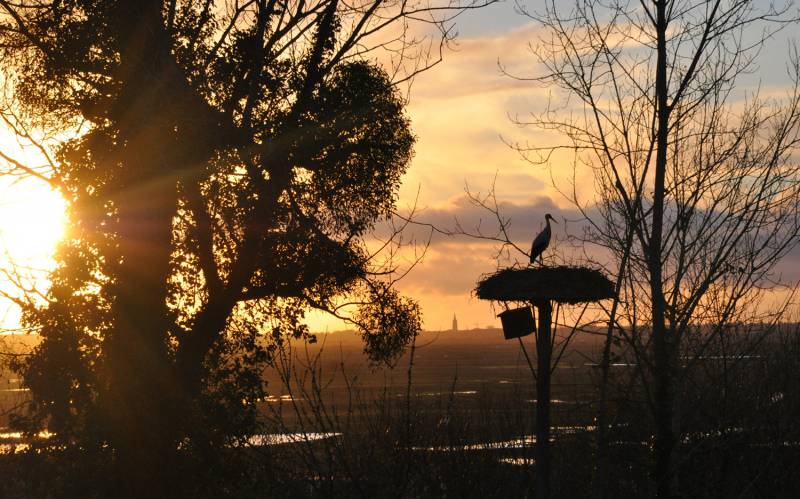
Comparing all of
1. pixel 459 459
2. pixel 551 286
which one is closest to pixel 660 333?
pixel 551 286

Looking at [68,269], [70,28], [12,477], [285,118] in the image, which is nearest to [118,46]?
[70,28]

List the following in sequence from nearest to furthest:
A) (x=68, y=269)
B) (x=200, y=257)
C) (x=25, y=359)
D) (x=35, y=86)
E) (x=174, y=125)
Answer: (x=68, y=269) → (x=25, y=359) → (x=174, y=125) → (x=200, y=257) → (x=35, y=86)

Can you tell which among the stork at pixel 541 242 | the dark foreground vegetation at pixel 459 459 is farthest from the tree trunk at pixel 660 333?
the stork at pixel 541 242

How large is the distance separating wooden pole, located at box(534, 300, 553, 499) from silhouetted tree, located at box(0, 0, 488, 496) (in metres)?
3.99

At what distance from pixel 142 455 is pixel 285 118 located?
27.3 feet

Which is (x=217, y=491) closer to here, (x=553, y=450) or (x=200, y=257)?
(x=200, y=257)

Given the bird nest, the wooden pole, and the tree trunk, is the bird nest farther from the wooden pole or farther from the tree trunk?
the tree trunk

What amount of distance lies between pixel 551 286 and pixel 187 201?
8965 mm

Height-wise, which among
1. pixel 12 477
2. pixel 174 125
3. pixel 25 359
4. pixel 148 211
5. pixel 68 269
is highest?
pixel 174 125

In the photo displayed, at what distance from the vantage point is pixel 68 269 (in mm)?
13102

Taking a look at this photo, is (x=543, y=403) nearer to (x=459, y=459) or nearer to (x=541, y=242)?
(x=459, y=459)

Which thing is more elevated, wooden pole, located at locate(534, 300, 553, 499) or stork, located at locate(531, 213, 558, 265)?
stork, located at locate(531, 213, 558, 265)

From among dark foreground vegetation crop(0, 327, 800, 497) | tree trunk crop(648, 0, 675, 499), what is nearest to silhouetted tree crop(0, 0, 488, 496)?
dark foreground vegetation crop(0, 327, 800, 497)

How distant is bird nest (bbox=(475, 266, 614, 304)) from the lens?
8961 mm
